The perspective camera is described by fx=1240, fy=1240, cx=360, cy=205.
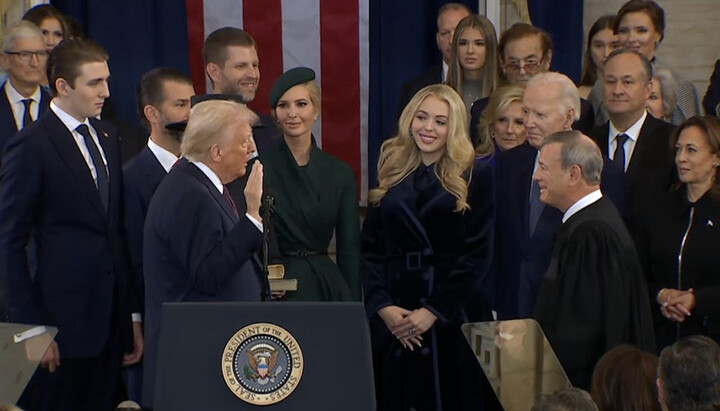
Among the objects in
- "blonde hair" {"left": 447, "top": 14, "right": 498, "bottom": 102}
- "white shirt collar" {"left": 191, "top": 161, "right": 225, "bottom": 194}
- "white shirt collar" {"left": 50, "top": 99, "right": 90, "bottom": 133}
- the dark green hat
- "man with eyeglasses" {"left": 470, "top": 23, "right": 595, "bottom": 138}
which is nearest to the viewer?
"white shirt collar" {"left": 191, "top": 161, "right": 225, "bottom": 194}

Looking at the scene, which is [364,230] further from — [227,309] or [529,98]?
[227,309]

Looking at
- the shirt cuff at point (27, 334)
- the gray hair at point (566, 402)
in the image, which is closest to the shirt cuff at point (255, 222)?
the shirt cuff at point (27, 334)

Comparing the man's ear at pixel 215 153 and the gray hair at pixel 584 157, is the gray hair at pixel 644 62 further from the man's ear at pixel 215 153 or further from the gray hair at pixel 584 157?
the man's ear at pixel 215 153

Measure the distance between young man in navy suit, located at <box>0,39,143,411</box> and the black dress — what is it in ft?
7.83

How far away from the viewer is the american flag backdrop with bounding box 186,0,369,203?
25.2 feet

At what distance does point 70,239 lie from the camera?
17.0ft

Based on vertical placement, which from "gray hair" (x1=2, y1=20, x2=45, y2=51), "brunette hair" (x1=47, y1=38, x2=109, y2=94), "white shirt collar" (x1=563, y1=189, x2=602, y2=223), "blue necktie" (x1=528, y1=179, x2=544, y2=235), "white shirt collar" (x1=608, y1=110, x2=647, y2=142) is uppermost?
"gray hair" (x1=2, y1=20, x2=45, y2=51)

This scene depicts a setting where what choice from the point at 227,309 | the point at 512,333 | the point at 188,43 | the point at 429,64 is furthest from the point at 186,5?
the point at 227,309

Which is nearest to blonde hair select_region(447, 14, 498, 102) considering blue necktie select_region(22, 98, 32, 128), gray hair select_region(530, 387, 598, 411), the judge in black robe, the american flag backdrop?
the american flag backdrop

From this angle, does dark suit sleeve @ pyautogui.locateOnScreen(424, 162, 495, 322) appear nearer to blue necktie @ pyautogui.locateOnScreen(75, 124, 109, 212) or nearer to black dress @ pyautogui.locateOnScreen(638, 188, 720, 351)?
black dress @ pyautogui.locateOnScreen(638, 188, 720, 351)

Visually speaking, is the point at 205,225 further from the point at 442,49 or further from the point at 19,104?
the point at 442,49

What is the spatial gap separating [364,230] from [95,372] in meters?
1.34

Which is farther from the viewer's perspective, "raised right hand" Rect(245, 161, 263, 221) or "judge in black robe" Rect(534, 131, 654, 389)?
"judge in black robe" Rect(534, 131, 654, 389)

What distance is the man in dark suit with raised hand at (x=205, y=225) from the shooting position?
174 inches
